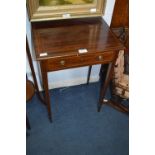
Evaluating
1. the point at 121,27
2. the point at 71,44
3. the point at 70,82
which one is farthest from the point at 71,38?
the point at 70,82

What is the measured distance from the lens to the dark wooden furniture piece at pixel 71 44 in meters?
1.14

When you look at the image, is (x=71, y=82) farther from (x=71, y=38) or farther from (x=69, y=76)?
(x=71, y=38)

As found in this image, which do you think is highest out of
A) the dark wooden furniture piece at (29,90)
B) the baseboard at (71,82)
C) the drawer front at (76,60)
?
the drawer front at (76,60)

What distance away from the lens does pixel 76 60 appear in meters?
1.20

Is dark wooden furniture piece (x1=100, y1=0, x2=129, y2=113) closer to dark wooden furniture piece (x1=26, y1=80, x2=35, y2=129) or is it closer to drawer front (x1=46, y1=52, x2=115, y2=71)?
drawer front (x1=46, y1=52, x2=115, y2=71)

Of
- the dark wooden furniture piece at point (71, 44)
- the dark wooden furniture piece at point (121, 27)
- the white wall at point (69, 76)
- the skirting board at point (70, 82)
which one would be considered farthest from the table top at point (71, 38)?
the skirting board at point (70, 82)

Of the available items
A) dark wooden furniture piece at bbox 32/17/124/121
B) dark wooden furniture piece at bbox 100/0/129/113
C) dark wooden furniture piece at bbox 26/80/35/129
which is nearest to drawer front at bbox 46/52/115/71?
dark wooden furniture piece at bbox 32/17/124/121

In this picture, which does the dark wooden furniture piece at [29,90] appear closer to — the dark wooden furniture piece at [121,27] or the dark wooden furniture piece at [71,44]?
the dark wooden furniture piece at [71,44]

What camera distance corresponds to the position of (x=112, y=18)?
1.60 metres

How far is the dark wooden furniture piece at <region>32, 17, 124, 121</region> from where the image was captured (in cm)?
114

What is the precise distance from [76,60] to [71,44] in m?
0.10
